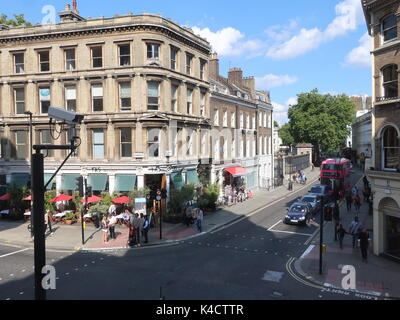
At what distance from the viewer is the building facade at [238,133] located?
36188mm

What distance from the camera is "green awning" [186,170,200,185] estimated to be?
3067 centimetres

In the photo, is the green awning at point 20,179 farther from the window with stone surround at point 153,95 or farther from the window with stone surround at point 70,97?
the window with stone surround at point 153,95

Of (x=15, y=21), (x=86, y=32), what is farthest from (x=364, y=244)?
(x=15, y=21)

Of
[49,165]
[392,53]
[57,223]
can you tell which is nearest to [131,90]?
[49,165]

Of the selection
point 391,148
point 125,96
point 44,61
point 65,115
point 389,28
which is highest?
point 44,61

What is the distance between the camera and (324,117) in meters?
69.4

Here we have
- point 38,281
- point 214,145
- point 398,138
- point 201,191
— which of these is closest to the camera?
point 38,281

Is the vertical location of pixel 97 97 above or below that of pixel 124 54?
below

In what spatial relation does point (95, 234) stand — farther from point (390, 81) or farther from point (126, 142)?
point (390, 81)

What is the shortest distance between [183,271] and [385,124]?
40.2ft

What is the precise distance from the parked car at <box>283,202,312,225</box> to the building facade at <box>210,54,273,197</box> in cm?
1018

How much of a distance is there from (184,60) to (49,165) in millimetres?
14625

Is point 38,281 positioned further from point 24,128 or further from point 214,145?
point 214,145
